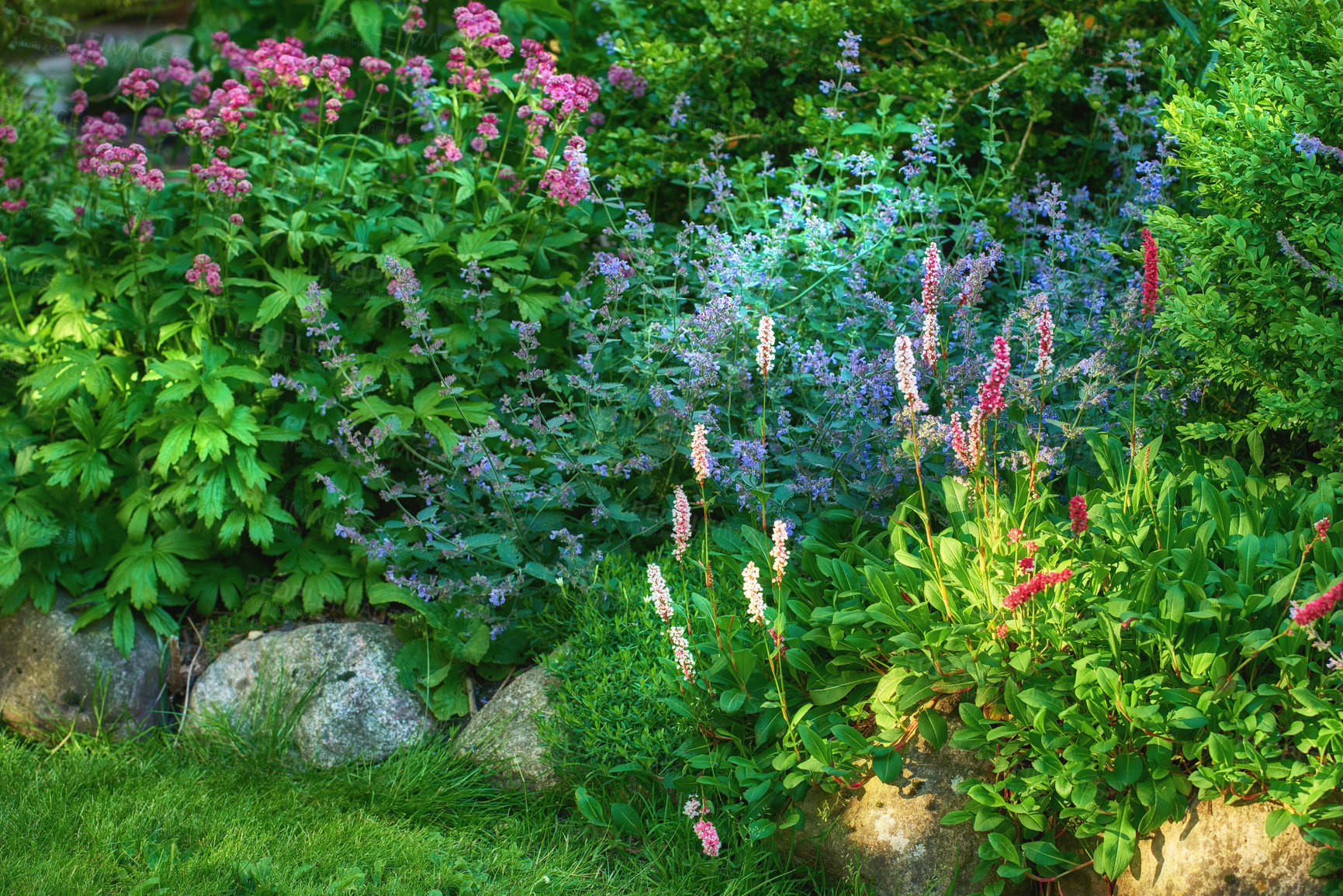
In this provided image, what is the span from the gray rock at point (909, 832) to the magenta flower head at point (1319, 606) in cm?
96

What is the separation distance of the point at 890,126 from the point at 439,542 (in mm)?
2471

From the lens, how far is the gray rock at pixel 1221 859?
7.82ft

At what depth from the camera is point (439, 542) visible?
362 centimetres

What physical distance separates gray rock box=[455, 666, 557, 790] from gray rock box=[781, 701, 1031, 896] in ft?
2.95

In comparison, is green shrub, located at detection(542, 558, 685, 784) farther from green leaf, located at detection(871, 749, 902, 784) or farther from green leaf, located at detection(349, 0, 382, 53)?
green leaf, located at detection(349, 0, 382, 53)

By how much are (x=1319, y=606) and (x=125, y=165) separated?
382 cm

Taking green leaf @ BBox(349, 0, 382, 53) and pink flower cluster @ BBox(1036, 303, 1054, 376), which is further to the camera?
green leaf @ BBox(349, 0, 382, 53)

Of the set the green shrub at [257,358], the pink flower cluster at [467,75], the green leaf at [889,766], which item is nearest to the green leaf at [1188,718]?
the green leaf at [889,766]

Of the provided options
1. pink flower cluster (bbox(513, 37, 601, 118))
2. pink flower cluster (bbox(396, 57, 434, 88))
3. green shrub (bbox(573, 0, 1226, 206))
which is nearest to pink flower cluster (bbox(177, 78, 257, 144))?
pink flower cluster (bbox(396, 57, 434, 88))

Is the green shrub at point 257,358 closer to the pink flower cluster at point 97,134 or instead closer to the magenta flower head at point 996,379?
the pink flower cluster at point 97,134

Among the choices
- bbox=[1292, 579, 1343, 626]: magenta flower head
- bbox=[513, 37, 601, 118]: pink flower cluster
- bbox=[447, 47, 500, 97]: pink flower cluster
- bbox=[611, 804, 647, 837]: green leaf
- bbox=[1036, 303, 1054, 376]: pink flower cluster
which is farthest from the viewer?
bbox=[447, 47, 500, 97]: pink flower cluster

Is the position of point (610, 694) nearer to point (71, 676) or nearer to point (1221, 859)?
point (1221, 859)

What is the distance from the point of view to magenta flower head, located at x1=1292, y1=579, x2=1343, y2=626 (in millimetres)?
1965

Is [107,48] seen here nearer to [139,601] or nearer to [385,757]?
[139,601]
